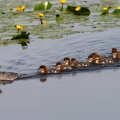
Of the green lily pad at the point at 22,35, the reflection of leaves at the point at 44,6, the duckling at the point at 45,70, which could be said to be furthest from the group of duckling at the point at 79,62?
the reflection of leaves at the point at 44,6

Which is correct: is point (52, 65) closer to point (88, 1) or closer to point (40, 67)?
point (40, 67)

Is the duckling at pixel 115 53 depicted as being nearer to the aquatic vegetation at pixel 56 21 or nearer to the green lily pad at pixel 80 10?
the aquatic vegetation at pixel 56 21

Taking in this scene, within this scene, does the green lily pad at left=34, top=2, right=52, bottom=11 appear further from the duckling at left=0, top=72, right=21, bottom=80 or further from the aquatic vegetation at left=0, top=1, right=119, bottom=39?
the duckling at left=0, top=72, right=21, bottom=80

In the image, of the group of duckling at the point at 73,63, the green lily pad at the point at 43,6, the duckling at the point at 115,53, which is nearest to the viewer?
the group of duckling at the point at 73,63

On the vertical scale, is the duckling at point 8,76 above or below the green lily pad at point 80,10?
below

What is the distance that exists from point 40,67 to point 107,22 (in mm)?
4137

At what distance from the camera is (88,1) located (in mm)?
18531

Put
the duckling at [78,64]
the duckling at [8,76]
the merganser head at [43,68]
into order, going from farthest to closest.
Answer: the duckling at [78,64]
the merganser head at [43,68]
the duckling at [8,76]

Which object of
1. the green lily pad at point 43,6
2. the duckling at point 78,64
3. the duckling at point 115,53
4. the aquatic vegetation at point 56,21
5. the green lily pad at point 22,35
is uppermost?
the green lily pad at point 43,6

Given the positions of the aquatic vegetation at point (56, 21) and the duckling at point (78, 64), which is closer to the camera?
the duckling at point (78, 64)

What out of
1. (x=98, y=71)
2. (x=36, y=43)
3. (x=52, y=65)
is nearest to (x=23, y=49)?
(x=36, y=43)

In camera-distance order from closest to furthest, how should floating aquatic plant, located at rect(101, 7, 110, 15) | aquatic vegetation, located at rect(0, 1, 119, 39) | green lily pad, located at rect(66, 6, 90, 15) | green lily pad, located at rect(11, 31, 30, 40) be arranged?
1. green lily pad, located at rect(11, 31, 30, 40)
2. aquatic vegetation, located at rect(0, 1, 119, 39)
3. floating aquatic plant, located at rect(101, 7, 110, 15)
4. green lily pad, located at rect(66, 6, 90, 15)

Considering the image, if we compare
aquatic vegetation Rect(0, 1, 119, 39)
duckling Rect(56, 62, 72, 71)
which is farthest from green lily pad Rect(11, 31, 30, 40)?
duckling Rect(56, 62, 72, 71)

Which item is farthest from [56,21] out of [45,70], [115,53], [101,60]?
[45,70]
